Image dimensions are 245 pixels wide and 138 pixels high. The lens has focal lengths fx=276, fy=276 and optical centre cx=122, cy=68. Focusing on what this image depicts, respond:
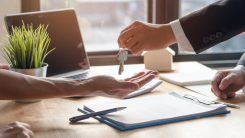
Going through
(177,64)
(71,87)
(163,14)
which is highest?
(163,14)

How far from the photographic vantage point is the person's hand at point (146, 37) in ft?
3.47

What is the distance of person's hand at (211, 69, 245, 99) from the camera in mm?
1140

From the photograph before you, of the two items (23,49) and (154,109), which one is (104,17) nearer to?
(23,49)

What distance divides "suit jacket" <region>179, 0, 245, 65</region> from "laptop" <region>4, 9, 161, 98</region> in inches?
25.6

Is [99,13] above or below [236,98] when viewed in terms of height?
above

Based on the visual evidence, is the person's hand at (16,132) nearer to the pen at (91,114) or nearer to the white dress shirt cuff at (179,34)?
the pen at (91,114)

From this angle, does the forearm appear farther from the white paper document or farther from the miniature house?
the miniature house

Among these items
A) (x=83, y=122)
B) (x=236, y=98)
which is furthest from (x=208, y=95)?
(x=83, y=122)

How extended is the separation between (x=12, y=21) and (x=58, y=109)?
0.53m

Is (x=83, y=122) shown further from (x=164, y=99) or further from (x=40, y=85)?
(x=164, y=99)

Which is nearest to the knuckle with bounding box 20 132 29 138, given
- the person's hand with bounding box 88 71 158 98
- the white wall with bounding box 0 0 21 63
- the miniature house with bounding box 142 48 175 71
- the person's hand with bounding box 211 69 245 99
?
the person's hand with bounding box 88 71 158 98

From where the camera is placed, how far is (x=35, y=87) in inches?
37.4

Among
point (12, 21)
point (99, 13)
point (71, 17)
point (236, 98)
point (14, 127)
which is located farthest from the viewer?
point (99, 13)

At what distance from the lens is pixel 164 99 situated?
1081 mm
